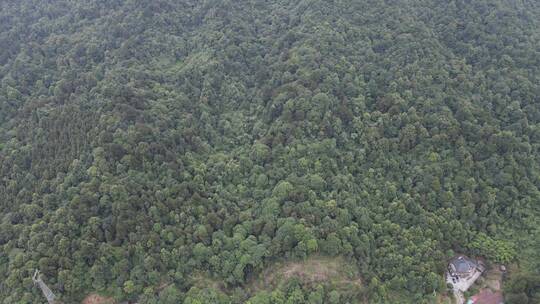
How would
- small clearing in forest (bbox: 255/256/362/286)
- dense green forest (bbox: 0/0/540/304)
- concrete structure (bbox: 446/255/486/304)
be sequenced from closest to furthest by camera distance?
small clearing in forest (bbox: 255/256/362/286) → dense green forest (bbox: 0/0/540/304) → concrete structure (bbox: 446/255/486/304)

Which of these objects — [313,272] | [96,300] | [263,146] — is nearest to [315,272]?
[313,272]

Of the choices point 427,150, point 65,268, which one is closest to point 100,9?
point 65,268

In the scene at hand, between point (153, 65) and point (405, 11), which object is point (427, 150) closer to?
point (405, 11)

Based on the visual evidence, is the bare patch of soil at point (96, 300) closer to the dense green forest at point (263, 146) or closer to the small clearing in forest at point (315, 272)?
the dense green forest at point (263, 146)

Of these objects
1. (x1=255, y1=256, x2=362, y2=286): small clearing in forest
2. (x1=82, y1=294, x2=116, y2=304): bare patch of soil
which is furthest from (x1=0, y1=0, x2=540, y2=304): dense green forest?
(x1=255, y1=256, x2=362, y2=286): small clearing in forest

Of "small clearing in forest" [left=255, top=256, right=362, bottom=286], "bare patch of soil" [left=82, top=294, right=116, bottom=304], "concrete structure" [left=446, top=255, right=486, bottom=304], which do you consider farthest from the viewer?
"concrete structure" [left=446, top=255, right=486, bottom=304]

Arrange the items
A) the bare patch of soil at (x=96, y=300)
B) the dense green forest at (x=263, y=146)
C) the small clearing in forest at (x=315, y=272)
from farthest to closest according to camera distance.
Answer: the dense green forest at (x=263, y=146), the small clearing in forest at (x=315, y=272), the bare patch of soil at (x=96, y=300)

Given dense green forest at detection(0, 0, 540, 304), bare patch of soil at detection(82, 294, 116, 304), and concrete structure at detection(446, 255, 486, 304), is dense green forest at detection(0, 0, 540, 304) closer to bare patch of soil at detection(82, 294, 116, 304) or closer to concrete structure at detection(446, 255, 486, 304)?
bare patch of soil at detection(82, 294, 116, 304)

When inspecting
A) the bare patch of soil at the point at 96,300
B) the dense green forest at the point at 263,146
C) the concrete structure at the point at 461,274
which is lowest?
the bare patch of soil at the point at 96,300

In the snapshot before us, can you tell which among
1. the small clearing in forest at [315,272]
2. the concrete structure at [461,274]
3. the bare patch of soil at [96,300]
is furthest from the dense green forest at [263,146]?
the concrete structure at [461,274]
